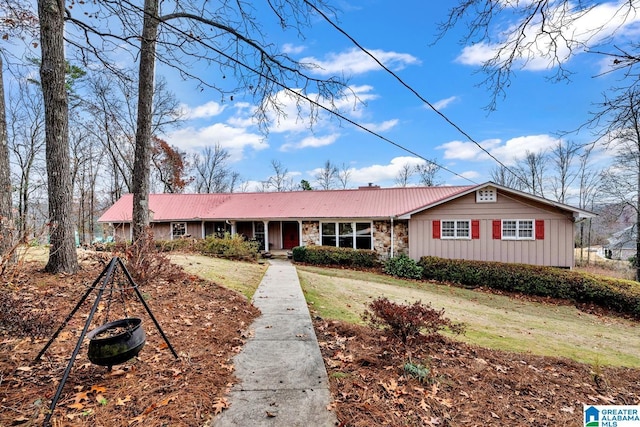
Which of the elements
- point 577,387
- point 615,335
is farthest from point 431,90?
point 615,335

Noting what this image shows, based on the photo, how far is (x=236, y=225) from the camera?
822 inches

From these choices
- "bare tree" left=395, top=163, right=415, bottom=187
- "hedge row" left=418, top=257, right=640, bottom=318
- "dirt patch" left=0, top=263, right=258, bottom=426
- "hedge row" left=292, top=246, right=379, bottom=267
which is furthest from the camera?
"bare tree" left=395, top=163, right=415, bottom=187

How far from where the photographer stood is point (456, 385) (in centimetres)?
329

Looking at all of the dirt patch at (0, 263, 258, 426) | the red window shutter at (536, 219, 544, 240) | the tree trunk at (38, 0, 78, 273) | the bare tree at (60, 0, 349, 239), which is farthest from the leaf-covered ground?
the red window shutter at (536, 219, 544, 240)

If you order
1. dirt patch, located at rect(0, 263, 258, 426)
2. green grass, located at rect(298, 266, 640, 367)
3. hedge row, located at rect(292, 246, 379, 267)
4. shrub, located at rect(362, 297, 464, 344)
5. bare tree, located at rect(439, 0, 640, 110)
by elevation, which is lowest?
green grass, located at rect(298, 266, 640, 367)

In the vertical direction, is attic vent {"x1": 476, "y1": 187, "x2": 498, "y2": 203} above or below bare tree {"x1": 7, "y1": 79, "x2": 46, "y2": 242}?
below

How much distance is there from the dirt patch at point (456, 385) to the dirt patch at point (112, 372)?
136 centimetres

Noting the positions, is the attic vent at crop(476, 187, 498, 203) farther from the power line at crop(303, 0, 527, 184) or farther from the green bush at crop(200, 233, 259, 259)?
the green bush at crop(200, 233, 259, 259)

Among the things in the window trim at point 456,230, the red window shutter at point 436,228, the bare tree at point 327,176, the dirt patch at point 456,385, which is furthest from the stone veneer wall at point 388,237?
the bare tree at point 327,176

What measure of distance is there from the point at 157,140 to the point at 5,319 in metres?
28.5

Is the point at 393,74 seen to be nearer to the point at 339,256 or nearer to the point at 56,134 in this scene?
the point at 56,134

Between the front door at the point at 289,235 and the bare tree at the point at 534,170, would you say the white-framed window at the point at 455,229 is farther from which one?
the bare tree at the point at 534,170

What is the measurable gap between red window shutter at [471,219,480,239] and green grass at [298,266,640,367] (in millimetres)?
3144

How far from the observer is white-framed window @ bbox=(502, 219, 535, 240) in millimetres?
13711
